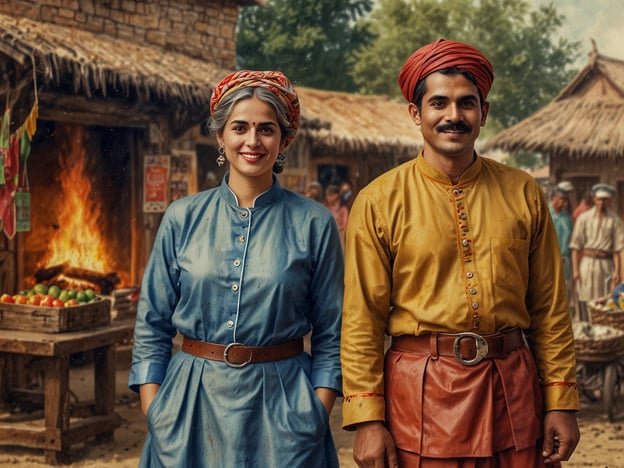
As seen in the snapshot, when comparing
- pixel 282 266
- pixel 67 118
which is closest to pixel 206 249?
pixel 282 266

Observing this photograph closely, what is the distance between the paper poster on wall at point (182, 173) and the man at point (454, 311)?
751cm

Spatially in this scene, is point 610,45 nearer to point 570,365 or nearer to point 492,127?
point 492,127

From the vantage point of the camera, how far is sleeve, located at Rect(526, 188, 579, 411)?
2787mm

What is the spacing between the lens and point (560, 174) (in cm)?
1622

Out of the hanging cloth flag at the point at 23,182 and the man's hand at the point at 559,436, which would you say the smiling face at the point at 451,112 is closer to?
the man's hand at the point at 559,436

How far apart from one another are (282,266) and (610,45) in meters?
41.3

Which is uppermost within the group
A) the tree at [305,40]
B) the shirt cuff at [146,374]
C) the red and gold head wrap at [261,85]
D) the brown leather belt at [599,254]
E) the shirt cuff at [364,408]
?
the tree at [305,40]

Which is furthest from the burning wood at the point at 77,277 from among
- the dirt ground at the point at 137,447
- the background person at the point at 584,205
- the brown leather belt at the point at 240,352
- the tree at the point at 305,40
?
the tree at the point at 305,40

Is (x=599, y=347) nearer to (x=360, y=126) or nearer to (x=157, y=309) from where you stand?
(x=157, y=309)

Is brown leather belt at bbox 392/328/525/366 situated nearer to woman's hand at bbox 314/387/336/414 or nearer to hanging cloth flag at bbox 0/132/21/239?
woman's hand at bbox 314/387/336/414

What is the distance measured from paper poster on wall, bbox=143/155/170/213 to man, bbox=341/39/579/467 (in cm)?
717

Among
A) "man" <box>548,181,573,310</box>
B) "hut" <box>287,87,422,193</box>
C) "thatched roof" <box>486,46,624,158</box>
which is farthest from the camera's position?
"hut" <box>287,87,422,193</box>

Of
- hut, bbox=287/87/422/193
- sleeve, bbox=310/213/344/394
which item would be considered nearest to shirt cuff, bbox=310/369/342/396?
sleeve, bbox=310/213/344/394

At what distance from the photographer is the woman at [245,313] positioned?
284 cm
